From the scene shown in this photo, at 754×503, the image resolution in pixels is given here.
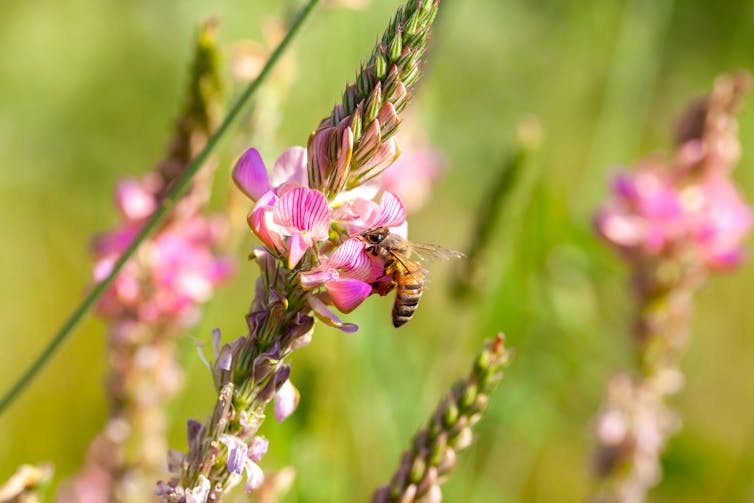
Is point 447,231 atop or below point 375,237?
atop

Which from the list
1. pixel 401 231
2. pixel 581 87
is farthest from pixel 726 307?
pixel 401 231

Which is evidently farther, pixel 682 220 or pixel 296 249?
pixel 682 220

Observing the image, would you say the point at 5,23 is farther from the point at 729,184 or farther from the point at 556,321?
the point at 729,184

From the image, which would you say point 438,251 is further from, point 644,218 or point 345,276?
point 644,218

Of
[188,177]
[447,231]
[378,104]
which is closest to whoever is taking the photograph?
[378,104]

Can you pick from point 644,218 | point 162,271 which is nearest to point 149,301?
point 162,271

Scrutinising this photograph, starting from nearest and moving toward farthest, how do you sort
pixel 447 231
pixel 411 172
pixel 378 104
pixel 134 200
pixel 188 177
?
pixel 378 104, pixel 188 177, pixel 134 200, pixel 411 172, pixel 447 231
